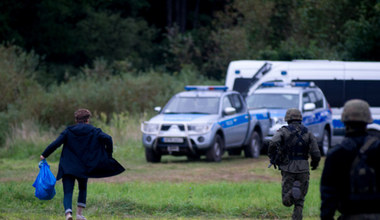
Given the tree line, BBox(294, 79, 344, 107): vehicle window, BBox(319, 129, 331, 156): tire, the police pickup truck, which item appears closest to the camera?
the police pickup truck

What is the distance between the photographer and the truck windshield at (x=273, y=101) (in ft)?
70.3

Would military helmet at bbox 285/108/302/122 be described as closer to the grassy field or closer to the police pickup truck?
the grassy field

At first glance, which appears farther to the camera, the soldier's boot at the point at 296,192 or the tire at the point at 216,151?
the tire at the point at 216,151

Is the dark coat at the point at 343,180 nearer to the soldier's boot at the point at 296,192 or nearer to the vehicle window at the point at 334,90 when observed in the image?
the soldier's boot at the point at 296,192

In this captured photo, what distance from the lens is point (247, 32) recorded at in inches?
1683

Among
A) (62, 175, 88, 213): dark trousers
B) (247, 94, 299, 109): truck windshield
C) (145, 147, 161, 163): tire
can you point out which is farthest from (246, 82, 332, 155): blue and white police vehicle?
(62, 175, 88, 213): dark trousers

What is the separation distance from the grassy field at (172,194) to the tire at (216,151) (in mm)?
323

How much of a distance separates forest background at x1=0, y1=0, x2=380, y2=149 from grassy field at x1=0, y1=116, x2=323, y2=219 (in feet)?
23.7

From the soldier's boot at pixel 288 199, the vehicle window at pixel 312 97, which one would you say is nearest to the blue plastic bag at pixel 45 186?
the soldier's boot at pixel 288 199

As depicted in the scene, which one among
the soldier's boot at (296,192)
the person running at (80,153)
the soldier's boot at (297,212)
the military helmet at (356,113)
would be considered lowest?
the soldier's boot at (297,212)

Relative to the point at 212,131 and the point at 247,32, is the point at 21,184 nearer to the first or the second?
the point at 212,131

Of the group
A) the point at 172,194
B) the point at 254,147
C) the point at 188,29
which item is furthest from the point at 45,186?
the point at 188,29

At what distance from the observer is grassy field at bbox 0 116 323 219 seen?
11.3m

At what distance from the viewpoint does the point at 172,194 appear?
12742 millimetres
